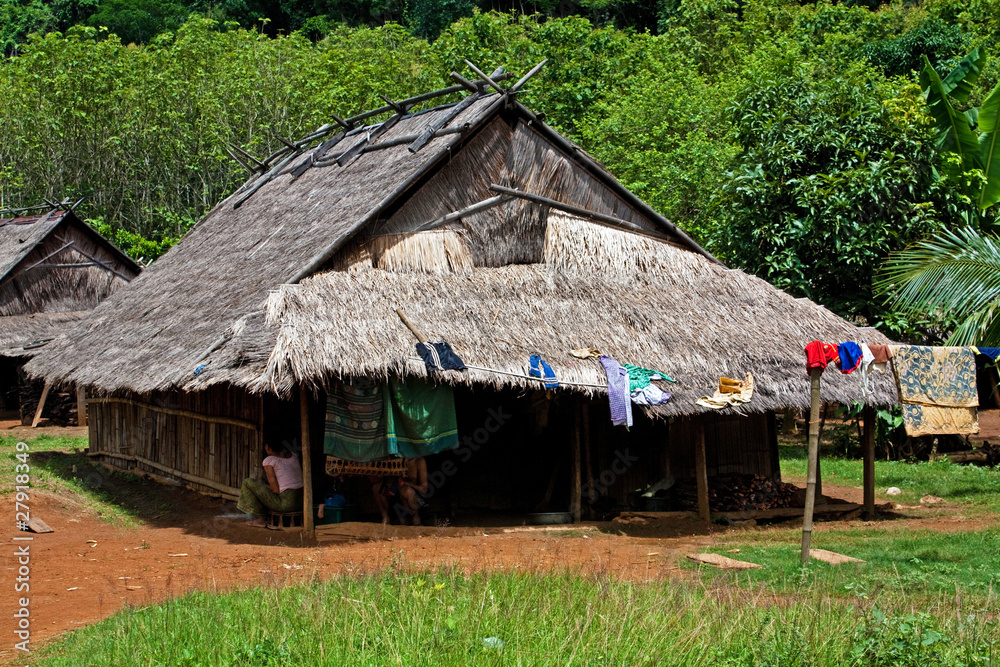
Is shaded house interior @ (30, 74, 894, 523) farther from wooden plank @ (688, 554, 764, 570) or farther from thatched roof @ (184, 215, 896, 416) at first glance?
wooden plank @ (688, 554, 764, 570)

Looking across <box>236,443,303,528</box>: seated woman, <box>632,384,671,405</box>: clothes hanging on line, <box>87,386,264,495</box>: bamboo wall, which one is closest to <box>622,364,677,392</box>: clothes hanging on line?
<box>632,384,671,405</box>: clothes hanging on line

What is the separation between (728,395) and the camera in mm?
10844

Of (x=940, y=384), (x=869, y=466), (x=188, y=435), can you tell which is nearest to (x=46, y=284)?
(x=188, y=435)

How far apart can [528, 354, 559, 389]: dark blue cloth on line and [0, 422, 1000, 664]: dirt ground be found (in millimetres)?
1631

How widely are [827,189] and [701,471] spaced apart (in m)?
6.00

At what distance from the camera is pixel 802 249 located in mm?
15977

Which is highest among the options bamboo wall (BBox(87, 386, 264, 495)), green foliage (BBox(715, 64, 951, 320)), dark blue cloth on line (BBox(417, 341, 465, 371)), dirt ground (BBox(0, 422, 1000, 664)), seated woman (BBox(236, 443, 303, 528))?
green foliage (BBox(715, 64, 951, 320))

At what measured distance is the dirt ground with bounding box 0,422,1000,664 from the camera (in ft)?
25.4

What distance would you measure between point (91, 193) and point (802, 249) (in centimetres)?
2353

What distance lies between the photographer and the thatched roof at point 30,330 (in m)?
20.9

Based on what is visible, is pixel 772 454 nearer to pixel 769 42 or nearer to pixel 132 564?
pixel 132 564

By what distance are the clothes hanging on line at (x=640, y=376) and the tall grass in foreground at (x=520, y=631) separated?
402 cm

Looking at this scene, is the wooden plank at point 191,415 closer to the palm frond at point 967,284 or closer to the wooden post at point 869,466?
the wooden post at point 869,466

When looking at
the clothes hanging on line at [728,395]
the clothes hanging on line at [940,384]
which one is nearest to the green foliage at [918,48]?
the clothes hanging on line at [940,384]
